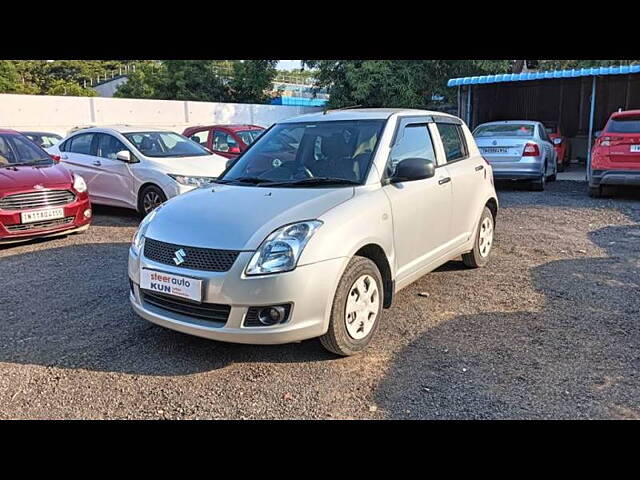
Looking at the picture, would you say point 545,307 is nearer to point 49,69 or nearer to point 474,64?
point 474,64

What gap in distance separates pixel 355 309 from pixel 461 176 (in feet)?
7.05

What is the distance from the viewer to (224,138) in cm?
1112

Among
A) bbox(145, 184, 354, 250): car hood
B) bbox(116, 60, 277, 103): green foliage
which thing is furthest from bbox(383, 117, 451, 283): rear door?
bbox(116, 60, 277, 103): green foliage

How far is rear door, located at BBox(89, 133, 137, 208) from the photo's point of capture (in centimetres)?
863

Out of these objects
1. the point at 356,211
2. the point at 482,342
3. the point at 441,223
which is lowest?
the point at 482,342

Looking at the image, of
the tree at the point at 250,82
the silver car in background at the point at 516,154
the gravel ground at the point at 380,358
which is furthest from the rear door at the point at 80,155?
the tree at the point at 250,82

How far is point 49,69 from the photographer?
35.3m

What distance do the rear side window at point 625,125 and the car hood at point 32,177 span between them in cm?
918

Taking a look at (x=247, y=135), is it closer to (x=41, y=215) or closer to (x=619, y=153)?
(x=41, y=215)

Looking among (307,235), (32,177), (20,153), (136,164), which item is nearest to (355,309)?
(307,235)
